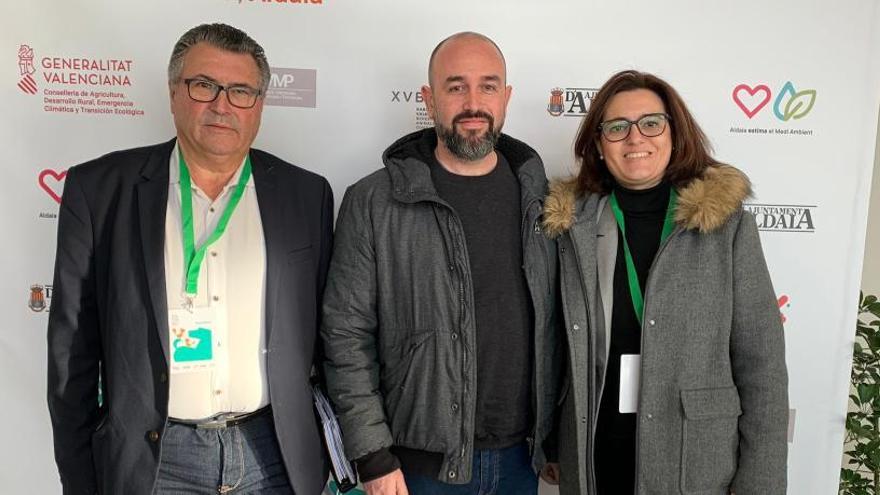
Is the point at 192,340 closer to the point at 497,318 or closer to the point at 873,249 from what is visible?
the point at 497,318

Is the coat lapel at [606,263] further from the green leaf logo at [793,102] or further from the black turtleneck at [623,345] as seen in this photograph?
the green leaf logo at [793,102]

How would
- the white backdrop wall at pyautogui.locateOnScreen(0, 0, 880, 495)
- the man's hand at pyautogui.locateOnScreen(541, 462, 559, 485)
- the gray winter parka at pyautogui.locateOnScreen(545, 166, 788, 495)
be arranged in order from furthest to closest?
the white backdrop wall at pyautogui.locateOnScreen(0, 0, 880, 495)
the man's hand at pyautogui.locateOnScreen(541, 462, 559, 485)
the gray winter parka at pyautogui.locateOnScreen(545, 166, 788, 495)

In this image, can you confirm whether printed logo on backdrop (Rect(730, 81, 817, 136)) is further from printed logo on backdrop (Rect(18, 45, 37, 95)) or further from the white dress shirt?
printed logo on backdrop (Rect(18, 45, 37, 95))

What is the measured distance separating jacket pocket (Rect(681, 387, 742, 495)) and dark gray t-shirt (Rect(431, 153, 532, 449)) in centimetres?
41

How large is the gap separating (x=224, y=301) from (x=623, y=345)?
3.39 ft

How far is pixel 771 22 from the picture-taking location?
2.21 metres

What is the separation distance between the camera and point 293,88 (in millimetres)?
2223

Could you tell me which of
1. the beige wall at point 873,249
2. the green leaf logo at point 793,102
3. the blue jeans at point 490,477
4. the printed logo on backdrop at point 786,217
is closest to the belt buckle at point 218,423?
the blue jeans at point 490,477

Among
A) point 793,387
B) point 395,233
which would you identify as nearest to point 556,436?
point 395,233

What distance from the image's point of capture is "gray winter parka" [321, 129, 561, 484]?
1573 mm

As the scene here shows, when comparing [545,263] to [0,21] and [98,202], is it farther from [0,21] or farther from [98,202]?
[0,21]

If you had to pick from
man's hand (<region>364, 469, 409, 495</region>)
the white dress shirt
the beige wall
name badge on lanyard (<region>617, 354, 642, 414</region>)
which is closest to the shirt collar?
the white dress shirt

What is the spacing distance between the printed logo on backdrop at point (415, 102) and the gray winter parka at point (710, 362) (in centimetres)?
107

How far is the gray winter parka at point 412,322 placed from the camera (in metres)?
1.57
